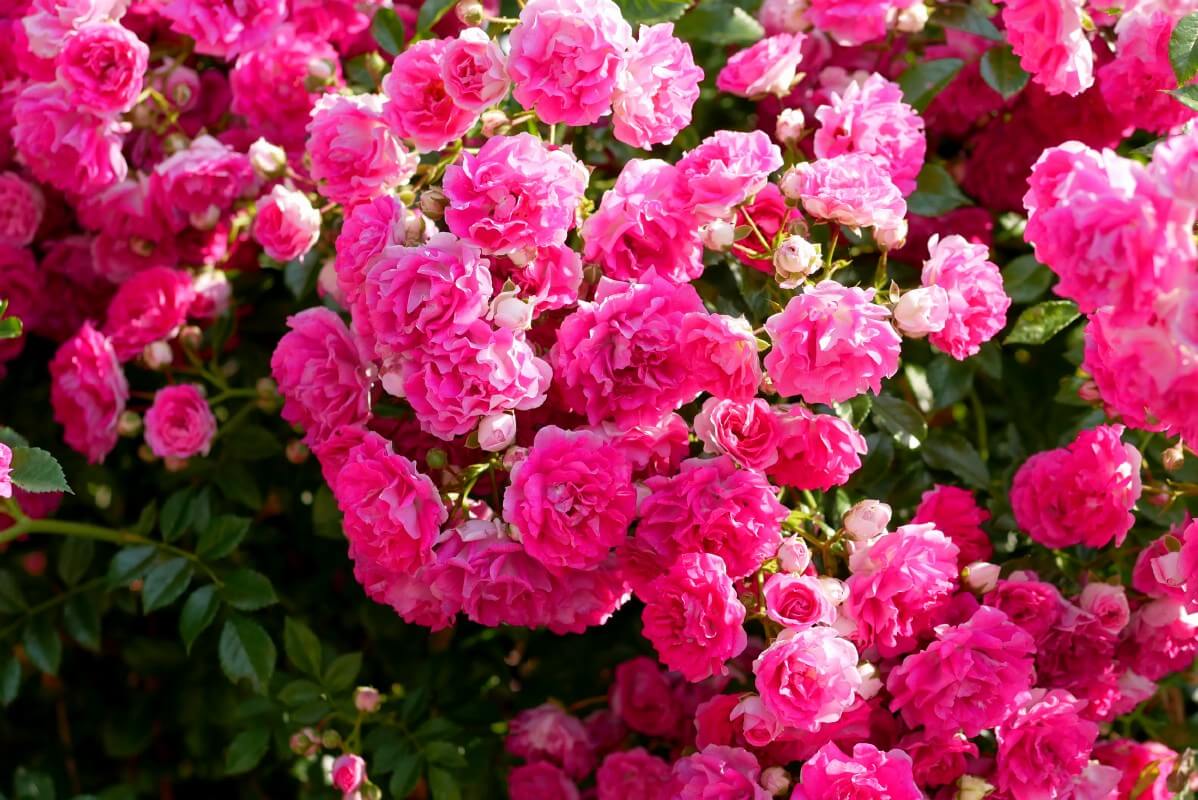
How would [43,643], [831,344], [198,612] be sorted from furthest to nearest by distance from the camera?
[43,643]
[198,612]
[831,344]

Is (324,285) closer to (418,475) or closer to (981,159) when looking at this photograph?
(418,475)

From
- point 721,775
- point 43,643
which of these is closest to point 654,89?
point 721,775

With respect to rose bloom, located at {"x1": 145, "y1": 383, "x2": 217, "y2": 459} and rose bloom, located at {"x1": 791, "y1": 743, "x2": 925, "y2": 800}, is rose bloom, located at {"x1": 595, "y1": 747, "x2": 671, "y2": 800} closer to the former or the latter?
rose bloom, located at {"x1": 791, "y1": 743, "x2": 925, "y2": 800}

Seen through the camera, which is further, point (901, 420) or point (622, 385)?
point (901, 420)

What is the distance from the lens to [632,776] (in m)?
1.39

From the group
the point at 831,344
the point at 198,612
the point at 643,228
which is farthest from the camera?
the point at 198,612

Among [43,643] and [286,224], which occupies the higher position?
[286,224]

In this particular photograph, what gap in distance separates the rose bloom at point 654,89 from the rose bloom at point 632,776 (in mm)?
678

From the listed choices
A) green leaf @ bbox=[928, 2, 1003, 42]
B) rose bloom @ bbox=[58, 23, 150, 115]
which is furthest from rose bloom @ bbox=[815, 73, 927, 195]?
rose bloom @ bbox=[58, 23, 150, 115]

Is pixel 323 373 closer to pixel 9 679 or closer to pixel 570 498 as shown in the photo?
pixel 570 498

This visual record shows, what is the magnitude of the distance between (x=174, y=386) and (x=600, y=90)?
0.72 metres

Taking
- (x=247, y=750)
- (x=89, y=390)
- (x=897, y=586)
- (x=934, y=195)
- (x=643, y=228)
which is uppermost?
(x=643, y=228)

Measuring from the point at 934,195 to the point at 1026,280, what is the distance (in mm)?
157

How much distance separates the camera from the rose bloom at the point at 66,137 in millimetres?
1513
